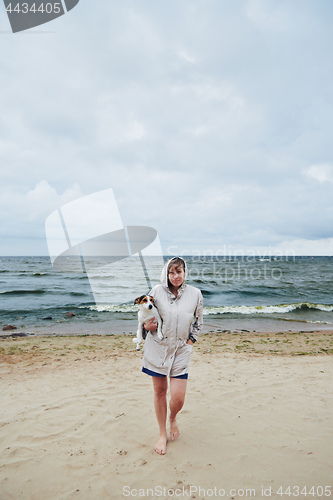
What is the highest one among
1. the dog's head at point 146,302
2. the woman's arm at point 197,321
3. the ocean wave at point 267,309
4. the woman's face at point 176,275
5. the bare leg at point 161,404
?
the woman's face at point 176,275

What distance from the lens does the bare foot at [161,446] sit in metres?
3.13

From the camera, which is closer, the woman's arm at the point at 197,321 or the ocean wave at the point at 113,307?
the woman's arm at the point at 197,321

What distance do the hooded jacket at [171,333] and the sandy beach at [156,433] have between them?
108 centimetres

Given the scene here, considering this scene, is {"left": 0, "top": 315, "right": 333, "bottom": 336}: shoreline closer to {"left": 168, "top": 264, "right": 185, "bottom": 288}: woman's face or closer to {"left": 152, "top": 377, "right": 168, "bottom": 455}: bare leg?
{"left": 152, "top": 377, "right": 168, "bottom": 455}: bare leg

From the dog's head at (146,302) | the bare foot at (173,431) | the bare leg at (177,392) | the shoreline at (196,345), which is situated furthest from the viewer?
the shoreline at (196,345)

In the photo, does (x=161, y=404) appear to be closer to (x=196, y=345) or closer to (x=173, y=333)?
(x=173, y=333)

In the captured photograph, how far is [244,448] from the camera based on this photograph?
126 inches

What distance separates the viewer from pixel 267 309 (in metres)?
17.0

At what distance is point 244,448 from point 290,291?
2361 centimetres

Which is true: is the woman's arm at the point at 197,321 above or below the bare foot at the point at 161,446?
above

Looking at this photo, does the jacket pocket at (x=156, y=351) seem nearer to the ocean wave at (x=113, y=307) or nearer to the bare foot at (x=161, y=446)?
the bare foot at (x=161, y=446)

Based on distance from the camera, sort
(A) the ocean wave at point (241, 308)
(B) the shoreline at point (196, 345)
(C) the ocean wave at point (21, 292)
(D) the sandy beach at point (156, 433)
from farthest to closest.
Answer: (C) the ocean wave at point (21, 292), (A) the ocean wave at point (241, 308), (B) the shoreline at point (196, 345), (D) the sandy beach at point (156, 433)

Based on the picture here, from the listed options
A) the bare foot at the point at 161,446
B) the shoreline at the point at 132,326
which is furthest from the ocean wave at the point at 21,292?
the bare foot at the point at 161,446

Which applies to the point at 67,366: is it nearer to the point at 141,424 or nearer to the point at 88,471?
the point at 141,424
